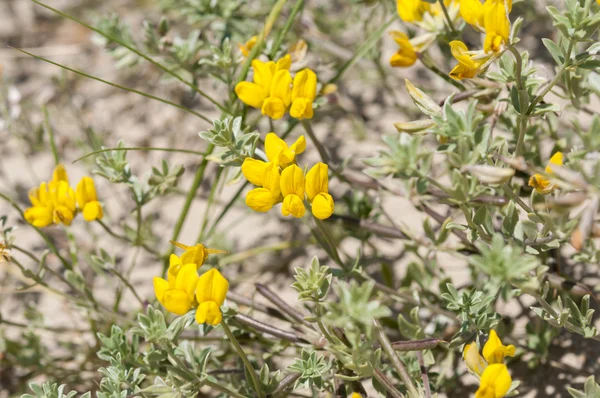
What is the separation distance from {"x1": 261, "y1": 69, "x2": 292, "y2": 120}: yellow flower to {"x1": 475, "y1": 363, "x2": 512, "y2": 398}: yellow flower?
86 centimetres

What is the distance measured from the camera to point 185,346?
1.96m

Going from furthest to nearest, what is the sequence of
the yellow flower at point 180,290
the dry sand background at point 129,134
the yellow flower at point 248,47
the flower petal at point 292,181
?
the dry sand background at point 129,134
the yellow flower at point 248,47
the flower petal at point 292,181
the yellow flower at point 180,290

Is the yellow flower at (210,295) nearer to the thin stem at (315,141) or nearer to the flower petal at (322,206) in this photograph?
the flower petal at (322,206)

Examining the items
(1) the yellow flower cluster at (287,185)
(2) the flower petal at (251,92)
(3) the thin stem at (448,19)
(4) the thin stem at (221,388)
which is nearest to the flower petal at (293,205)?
(1) the yellow flower cluster at (287,185)

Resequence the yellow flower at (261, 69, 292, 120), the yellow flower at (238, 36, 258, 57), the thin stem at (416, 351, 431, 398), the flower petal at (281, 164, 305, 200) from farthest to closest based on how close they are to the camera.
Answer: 1. the yellow flower at (238, 36, 258, 57)
2. the yellow flower at (261, 69, 292, 120)
3. the thin stem at (416, 351, 431, 398)
4. the flower petal at (281, 164, 305, 200)

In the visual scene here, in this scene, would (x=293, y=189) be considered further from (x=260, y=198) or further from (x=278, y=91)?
(x=278, y=91)

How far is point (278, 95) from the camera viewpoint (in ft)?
6.23

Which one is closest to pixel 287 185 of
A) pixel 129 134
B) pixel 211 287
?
pixel 211 287

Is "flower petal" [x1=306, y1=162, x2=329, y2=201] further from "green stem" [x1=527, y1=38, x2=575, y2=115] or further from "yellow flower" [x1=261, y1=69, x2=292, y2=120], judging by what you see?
"green stem" [x1=527, y1=38, x2=575, y2=115]

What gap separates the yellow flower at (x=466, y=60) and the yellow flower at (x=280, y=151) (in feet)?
1.42

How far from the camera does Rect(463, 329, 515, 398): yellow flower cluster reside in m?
1.55

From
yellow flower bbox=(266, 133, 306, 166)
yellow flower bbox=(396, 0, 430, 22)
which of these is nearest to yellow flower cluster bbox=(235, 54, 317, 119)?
yellow flower bbox=(266, 133, 306, 166)

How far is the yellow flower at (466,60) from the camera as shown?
64.6 inches

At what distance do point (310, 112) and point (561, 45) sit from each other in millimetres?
680
